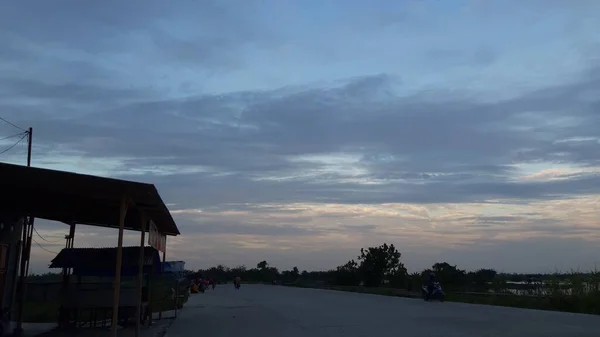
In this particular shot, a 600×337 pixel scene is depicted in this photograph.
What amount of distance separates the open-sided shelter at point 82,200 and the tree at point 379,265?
145 ft

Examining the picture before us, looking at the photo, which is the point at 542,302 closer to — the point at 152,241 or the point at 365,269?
the point at 152,241

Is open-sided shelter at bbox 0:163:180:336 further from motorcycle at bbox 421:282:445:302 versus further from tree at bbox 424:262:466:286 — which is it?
tree at bbox 424:262:466:286

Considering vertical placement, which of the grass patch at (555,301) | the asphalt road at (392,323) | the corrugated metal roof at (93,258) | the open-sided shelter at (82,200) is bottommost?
the asphalt road at (392,323)

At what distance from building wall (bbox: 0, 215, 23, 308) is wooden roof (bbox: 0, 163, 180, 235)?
19.9 inches

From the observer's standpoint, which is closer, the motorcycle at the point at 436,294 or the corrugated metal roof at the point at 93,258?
the corrugated metal roof at the point at 93,258

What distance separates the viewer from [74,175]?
32.7ft

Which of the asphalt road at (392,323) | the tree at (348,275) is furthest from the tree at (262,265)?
the asphalt road at (392,323)

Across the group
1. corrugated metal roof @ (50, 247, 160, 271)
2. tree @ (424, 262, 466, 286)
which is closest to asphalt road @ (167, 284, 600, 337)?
corrugated metal roof @ (50, 247, 160, 271)

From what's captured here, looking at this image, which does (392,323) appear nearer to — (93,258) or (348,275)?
(93,258)

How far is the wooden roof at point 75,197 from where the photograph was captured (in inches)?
405

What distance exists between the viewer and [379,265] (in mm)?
62250

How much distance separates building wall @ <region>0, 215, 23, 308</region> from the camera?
641 inches


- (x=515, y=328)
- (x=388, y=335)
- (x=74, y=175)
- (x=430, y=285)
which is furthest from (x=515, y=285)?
(x=74, y=175)

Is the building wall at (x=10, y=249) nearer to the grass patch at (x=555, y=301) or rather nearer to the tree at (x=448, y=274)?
the grass patch at (x=555, y=301)
